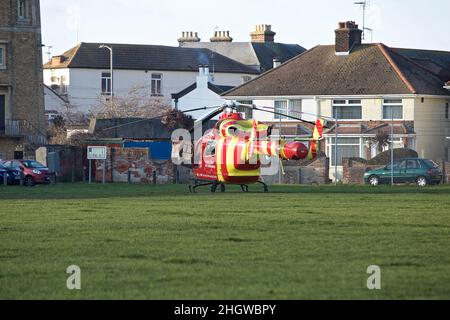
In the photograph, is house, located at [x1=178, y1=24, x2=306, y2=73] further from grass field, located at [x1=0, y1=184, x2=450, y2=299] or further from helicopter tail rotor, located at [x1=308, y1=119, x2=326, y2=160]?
grass field, located at [x1=0, y1=184, x2=450, y2=299]

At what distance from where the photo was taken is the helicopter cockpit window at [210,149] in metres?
43.4

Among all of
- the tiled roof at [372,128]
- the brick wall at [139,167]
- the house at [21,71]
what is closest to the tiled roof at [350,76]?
the tiled roof at [372,128]

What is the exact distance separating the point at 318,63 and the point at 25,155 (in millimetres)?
18996

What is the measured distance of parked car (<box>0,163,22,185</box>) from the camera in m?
55.3

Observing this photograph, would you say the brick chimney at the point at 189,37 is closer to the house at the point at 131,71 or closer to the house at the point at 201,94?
the house at the point at 131,71

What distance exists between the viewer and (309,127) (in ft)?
235

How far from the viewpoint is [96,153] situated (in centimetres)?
5906

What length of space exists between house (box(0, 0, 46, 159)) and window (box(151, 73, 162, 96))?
3318 cm

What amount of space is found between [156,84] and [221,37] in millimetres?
14824

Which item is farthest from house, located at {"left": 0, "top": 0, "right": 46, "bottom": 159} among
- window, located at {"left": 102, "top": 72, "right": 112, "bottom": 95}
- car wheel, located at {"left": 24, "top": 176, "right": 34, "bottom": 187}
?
window, located at {"left": 102, "top": 72, "right": 112, "bottom": 95}

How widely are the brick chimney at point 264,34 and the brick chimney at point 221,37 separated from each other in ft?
11.8

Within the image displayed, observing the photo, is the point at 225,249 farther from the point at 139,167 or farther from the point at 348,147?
the point at 348,147

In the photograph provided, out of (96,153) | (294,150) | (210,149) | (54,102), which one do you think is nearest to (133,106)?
(54,102)

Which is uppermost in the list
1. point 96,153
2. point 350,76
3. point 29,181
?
point 350,76
